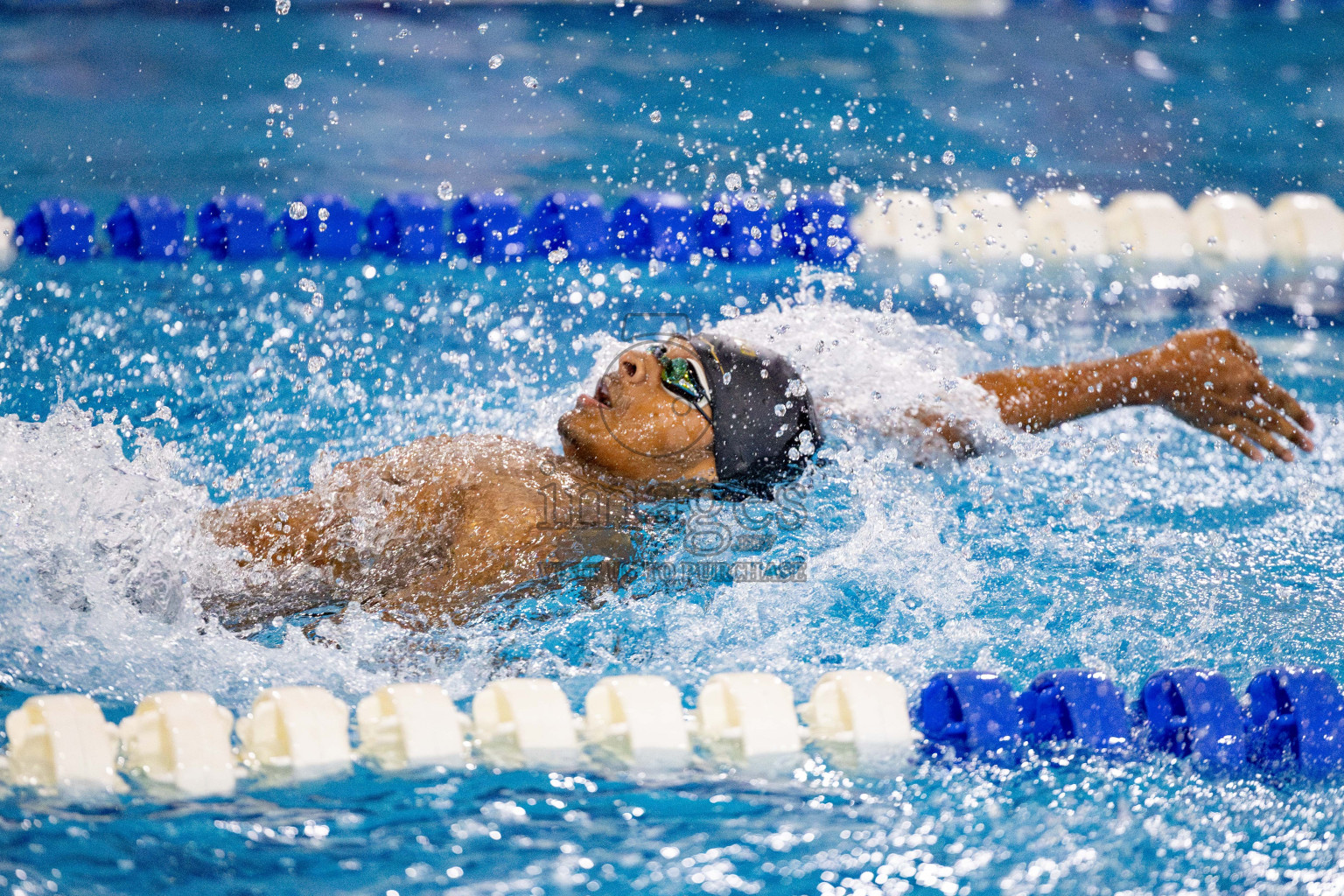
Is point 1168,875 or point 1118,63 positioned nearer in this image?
point 1168,875

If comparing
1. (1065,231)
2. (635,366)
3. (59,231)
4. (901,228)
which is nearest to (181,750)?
(635,366)

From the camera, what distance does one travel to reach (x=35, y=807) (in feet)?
4.62

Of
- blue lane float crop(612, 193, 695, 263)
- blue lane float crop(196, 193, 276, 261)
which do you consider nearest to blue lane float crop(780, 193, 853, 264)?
blue lane float crop(612, 193, 695, 263)

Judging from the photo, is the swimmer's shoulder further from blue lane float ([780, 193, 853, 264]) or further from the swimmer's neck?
blue lane float ([780, 193, 853, 264])

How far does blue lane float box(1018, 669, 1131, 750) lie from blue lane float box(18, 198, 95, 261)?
3.70 m

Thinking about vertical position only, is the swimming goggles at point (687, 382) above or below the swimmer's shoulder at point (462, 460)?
above

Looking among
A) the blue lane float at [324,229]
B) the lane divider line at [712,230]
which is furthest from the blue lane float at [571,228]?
the blue lane float at [324,229]

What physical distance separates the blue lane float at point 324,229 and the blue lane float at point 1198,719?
10.7 feet

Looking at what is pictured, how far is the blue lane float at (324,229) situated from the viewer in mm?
4133

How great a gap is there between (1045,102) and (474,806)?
17.8ft

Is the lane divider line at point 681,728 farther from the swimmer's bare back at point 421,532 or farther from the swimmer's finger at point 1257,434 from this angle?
the swimmer's finger at point 1257,434

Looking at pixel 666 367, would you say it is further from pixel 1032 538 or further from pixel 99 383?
pixel 99 383

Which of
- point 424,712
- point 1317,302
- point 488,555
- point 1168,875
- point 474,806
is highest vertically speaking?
point 1317,302

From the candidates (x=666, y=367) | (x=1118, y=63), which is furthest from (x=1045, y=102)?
(x=666, y=367)
